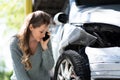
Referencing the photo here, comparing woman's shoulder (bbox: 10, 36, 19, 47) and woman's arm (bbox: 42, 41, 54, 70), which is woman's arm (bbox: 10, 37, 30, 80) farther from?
woman's arm (bbox: 42, 41, 54, 70)

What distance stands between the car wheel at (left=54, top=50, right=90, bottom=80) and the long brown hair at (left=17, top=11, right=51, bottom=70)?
2.41m

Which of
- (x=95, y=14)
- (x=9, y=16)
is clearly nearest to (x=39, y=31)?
(x=95, y=14)

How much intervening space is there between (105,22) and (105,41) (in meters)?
0.27

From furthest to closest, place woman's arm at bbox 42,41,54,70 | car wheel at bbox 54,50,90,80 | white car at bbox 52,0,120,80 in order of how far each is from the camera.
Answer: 1. car wheel at bbox 54,50,90,80
2. white car at bbox 52,0,120,80
3. woman's arm at bbox 42,41,54,70

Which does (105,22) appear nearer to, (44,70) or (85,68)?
(85,68)

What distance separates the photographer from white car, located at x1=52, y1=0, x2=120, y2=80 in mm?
6195

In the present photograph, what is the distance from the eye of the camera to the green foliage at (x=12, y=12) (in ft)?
62.7

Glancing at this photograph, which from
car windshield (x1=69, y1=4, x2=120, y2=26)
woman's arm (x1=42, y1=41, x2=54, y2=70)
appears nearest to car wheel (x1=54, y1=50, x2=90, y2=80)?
car windshield (x1=69, y1=4, x2=120, y2=26)

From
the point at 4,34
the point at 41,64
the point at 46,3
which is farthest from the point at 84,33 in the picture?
the point at 4,34

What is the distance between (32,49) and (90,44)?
8.54 feet

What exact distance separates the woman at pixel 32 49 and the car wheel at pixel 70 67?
227 centimetres

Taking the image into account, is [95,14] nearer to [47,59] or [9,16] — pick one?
[47,59]

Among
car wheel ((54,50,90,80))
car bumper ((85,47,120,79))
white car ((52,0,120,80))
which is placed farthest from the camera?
car wheel ((54,50,90,80))

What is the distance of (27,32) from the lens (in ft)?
13.2
